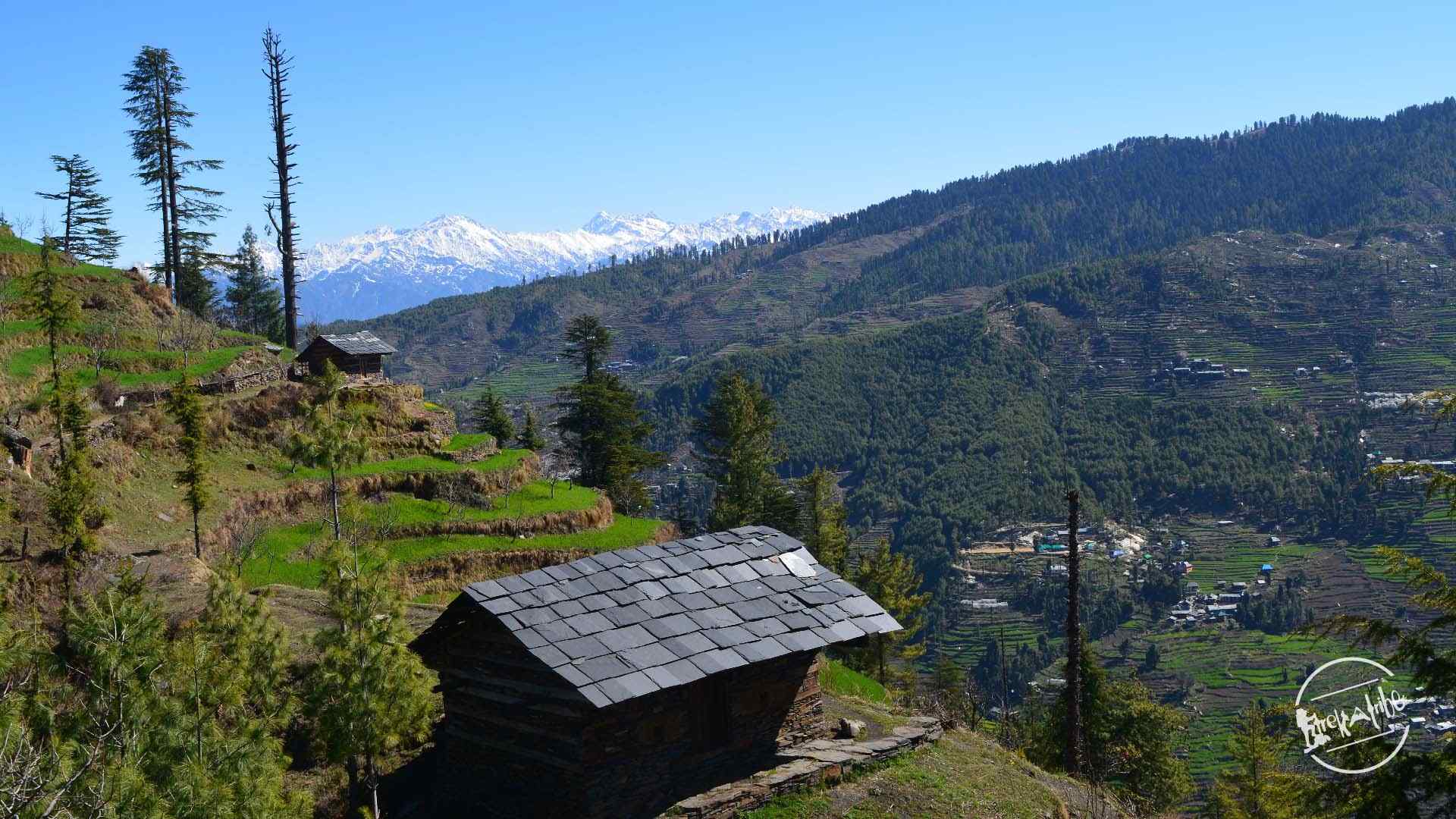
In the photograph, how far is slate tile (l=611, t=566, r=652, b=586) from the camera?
23.1 m

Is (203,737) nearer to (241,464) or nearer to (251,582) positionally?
(251,582)

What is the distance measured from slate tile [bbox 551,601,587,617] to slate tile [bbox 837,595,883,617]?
20.4 ft

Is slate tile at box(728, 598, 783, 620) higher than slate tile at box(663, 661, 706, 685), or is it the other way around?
slate tile at box(728, 598, 783, 620)

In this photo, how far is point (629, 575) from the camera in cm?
2330

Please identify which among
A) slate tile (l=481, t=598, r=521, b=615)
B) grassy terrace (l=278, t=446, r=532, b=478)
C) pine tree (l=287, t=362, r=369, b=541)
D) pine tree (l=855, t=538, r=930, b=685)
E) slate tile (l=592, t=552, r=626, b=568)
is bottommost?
pine tree (l=855, t=538, r=930, b=685)

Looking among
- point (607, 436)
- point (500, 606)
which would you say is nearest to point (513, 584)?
point (500, 606)

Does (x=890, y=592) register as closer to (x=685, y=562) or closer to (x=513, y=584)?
(x=685, y=562)

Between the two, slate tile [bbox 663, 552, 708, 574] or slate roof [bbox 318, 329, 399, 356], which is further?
slate roof [bbox 318, 329, 399, 356]

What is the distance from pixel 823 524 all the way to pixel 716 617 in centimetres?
3650

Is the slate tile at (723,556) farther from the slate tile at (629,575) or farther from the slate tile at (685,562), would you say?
the slate tile at (629,575)

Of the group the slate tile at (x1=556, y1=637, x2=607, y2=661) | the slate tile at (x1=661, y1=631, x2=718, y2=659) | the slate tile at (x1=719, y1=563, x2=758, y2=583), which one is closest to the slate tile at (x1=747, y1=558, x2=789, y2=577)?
the slate tile at (x1=719, y1=563, x2=758, y2=583)

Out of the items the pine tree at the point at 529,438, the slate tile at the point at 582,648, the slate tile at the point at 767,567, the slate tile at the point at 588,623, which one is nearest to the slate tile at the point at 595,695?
the slate tile at the point at 582,648

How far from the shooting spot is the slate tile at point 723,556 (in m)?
24.8

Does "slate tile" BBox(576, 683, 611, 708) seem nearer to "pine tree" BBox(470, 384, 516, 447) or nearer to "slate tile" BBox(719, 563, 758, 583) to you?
"slate tile" BBox(719, 563, 758, 583)
